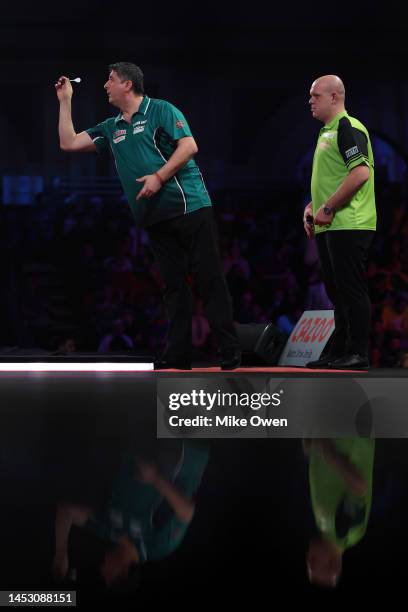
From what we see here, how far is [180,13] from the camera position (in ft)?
25.8

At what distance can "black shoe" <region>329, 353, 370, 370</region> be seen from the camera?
331cm

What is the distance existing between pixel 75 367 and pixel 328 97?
154 centimetres

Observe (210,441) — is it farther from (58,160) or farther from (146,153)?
(58,160)

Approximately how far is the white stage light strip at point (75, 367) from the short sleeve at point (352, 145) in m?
1.18

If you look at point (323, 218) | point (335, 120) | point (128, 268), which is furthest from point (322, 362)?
point (128, 268)

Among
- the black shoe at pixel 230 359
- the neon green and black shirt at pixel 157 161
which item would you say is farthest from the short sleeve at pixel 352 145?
the black shoe at pixel 230 359

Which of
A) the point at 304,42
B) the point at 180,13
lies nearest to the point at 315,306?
the point at 304,42

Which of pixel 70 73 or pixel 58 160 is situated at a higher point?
pixel 70 73

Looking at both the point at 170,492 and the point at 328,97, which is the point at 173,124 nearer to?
the point at 328,97

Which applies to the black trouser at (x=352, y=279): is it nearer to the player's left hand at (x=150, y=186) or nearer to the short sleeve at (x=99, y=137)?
the player's left hand at (x=150, y=186)

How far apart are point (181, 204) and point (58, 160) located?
4973 millimetres

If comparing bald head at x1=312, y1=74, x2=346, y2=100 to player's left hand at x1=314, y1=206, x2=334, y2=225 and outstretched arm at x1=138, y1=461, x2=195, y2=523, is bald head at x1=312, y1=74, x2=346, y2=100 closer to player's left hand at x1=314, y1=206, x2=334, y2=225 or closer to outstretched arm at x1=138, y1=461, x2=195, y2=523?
player's left hand at x1=314, y1=206, x2=334, y2=225

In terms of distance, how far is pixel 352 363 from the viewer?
130 inches

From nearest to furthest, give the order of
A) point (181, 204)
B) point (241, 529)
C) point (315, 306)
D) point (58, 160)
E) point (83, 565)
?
point (83, 565)
point (241, 529)
point (181, 204)
point (315, 306)
point (58, 160)
